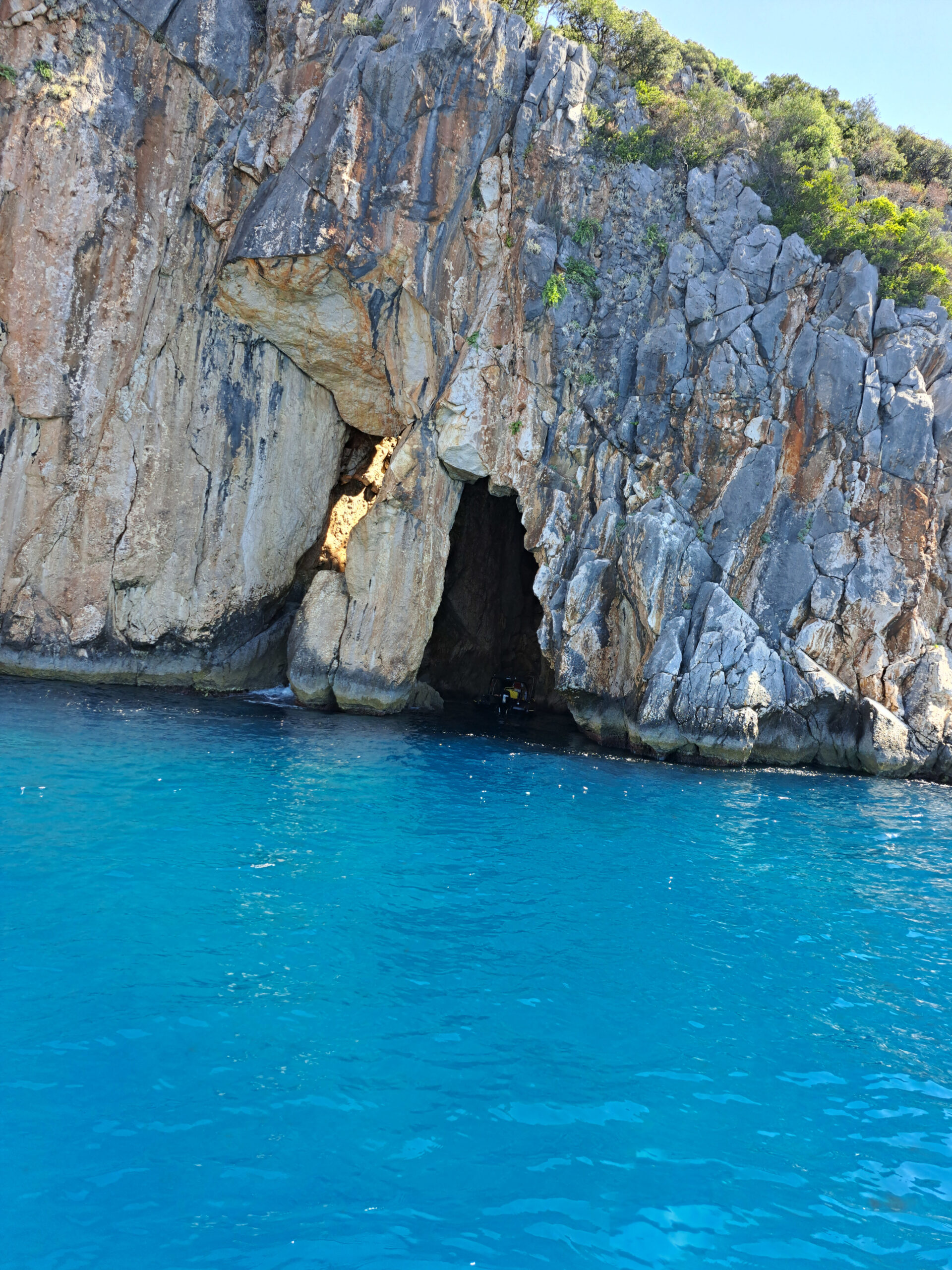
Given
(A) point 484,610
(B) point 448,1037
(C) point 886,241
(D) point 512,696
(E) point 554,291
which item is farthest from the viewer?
(A) point 484,610

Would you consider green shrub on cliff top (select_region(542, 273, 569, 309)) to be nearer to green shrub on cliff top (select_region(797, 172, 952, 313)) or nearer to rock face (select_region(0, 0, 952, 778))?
rock face (select_region(0, 0, 952, 778))

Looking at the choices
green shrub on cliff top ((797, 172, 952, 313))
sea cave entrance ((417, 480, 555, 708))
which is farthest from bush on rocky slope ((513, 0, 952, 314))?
sea cave entrance ((417, 480, 555, 708))

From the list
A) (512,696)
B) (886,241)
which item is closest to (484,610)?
(512,696)

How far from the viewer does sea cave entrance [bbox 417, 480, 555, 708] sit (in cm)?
3291

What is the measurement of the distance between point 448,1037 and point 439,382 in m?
20.3

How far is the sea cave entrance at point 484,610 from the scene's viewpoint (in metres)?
32.9

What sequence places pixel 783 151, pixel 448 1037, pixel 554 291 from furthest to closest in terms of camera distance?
pixel 783 151 < pixel 554 291 < pixel 448 1037

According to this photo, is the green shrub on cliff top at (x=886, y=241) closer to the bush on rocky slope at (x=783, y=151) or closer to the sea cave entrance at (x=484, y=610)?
the bush on rocky slope at (x=783, y=151)

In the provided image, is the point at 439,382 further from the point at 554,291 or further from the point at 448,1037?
the point at 448,1037

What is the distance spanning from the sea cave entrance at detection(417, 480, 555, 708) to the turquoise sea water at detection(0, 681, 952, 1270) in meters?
18.6

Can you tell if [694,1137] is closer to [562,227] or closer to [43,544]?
[43,544]

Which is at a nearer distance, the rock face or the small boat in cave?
the rock face

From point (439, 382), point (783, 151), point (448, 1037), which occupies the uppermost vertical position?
point (783, 151)

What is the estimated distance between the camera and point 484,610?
113 feet
